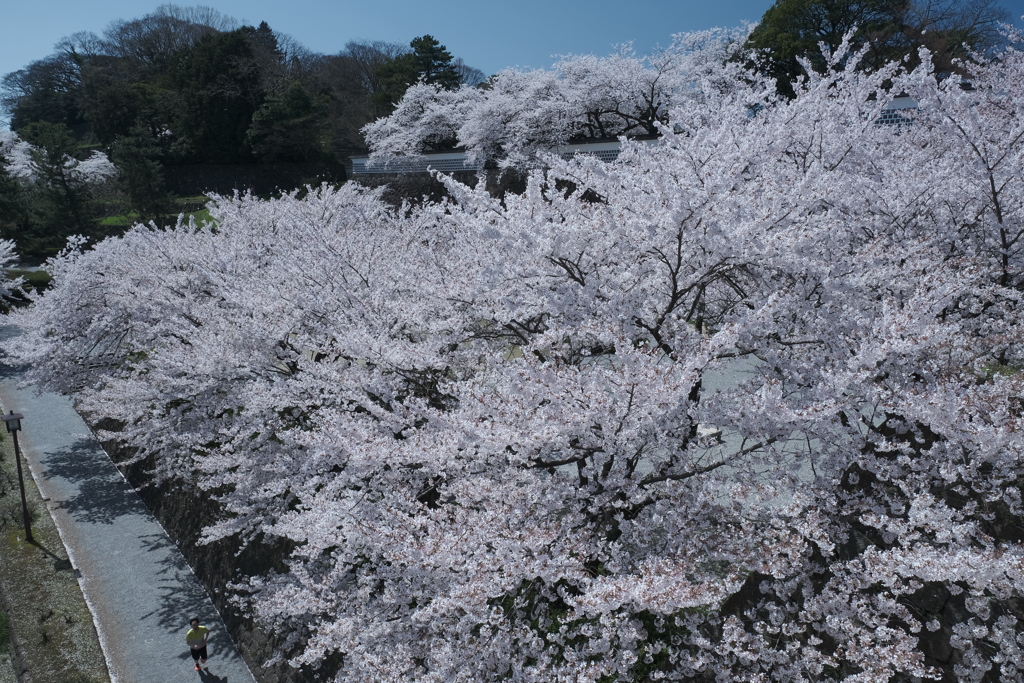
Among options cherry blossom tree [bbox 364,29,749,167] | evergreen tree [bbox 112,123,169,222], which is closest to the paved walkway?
cherry blossom tree [bbox 364,29,749,167]

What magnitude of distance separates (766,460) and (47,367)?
13.3m

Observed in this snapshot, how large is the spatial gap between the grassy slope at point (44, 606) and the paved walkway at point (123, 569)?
0.16m

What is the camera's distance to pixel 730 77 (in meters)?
19.6

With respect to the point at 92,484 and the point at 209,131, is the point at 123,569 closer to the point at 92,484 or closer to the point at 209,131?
the point at 92,484

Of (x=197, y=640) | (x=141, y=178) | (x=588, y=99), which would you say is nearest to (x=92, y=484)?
(x=197, y=640)

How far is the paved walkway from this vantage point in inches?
326

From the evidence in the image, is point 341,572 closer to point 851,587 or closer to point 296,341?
point 296,341

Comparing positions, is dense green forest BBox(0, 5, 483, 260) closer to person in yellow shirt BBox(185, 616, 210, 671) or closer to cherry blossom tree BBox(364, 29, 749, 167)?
cherry blossom tree BBox(364, 29, 749, 167)

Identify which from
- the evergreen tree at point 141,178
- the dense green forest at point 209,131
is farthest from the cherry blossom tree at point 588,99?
the evergreen tree at point 141,178

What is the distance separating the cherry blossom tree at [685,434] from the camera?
14.7ft

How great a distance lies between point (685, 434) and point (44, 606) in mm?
9052

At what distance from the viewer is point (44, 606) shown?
916cm

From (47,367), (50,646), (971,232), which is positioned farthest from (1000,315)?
(47,367)

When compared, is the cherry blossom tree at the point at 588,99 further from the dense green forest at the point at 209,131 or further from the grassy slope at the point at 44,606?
the grassy slope at the point at 44,606
